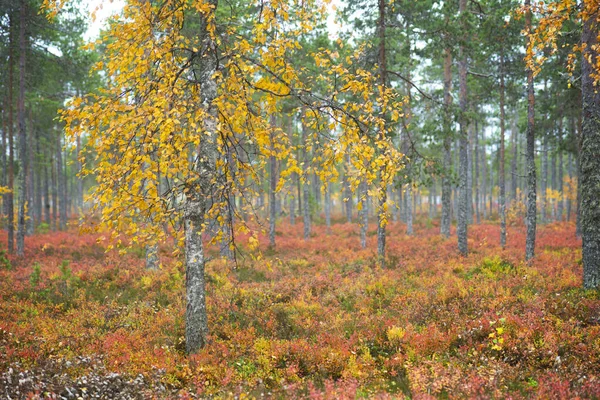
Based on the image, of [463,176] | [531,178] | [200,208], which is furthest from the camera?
[463,176]

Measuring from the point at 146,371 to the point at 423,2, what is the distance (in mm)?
17838

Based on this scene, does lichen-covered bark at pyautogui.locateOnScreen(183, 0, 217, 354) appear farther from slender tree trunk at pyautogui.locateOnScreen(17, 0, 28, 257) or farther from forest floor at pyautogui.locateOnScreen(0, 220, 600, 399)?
slender tree trunk at pyautogui.locateOnScreen(17, 0, 28, 257)

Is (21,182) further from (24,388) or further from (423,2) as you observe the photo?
(423,2)

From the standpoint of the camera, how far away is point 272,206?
20.7m

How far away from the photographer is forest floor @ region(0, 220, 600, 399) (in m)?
6.18

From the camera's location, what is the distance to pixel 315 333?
848 centimetres

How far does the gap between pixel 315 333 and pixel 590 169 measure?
7.44 metres

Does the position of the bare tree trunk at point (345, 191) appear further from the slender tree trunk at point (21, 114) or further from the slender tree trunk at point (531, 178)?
the slender tree trunk at point (21, 114)

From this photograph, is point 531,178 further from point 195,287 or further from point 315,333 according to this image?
point 195,287

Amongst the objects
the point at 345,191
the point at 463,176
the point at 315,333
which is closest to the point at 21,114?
the point at 315,333

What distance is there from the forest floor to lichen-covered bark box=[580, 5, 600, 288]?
3.19 feet

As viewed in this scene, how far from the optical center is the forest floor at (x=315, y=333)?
20.3ft

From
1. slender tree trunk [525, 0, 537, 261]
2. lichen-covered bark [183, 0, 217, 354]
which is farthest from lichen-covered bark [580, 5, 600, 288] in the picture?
lichen-covered bark [183, 0, 217, 354]

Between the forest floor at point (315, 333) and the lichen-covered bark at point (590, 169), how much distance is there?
3.19ft
